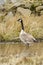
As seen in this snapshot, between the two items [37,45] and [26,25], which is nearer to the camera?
[37,45]

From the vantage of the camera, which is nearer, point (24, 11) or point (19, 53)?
point (19, 53)

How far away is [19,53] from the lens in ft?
28.7

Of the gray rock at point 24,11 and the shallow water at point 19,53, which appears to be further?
the gray rock at point 24,11

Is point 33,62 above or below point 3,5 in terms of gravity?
below

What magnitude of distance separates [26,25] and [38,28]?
0.34 meters

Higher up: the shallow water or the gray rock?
the gray rock

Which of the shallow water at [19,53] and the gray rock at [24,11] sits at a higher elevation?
the gray rock at [24,11]

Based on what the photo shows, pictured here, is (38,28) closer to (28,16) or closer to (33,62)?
(28,16)

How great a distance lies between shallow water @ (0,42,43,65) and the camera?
8.05 m

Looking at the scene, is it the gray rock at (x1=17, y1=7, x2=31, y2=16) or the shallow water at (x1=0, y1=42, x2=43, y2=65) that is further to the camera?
the gray rock at (x1=17, y1=7, x2=31, y2=16)

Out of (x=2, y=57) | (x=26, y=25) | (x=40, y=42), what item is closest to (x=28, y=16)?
(x=26, y=25)

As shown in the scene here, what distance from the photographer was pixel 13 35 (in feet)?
32.4

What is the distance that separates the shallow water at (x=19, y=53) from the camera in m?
8.05

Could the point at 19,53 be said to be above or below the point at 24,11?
below
